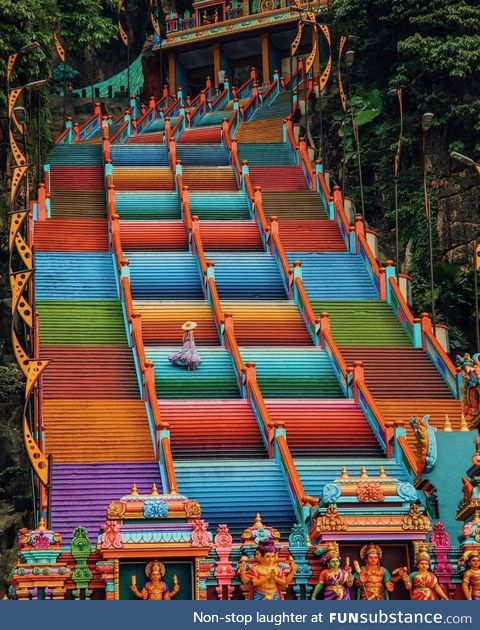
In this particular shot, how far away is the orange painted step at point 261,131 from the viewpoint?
6925 centimetres

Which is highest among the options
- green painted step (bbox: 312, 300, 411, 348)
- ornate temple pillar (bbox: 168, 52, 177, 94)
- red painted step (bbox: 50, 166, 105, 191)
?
red painted step (bbox: 50, 166, 105, 191)

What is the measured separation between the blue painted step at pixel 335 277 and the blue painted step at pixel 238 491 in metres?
12.4

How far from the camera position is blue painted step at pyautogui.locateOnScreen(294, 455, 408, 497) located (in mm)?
42312

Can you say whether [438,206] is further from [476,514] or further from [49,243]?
[476,514]

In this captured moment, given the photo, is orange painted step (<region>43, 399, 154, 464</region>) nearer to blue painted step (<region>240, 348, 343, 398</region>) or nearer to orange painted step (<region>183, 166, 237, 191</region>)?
blue painted step (<region>240, 348, 343, 398</region>)

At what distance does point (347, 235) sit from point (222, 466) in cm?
1668

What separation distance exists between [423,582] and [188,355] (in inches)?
600

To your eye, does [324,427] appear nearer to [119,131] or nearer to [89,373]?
[89,373]

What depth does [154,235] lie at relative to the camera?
190ft

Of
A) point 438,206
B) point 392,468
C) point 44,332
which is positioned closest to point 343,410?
point 392,468

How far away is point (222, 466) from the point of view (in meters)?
42.7

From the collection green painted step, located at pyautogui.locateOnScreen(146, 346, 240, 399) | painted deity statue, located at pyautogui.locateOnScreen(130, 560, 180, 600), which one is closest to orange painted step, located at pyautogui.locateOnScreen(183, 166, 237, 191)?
green painted step, located at pyautogui.locateOnScreen(146, 346, 240, 399)

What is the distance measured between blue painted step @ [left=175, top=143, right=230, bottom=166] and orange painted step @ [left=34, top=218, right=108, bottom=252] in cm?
706

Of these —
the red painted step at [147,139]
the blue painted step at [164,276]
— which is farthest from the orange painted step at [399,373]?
the red painted step at [147,139]
